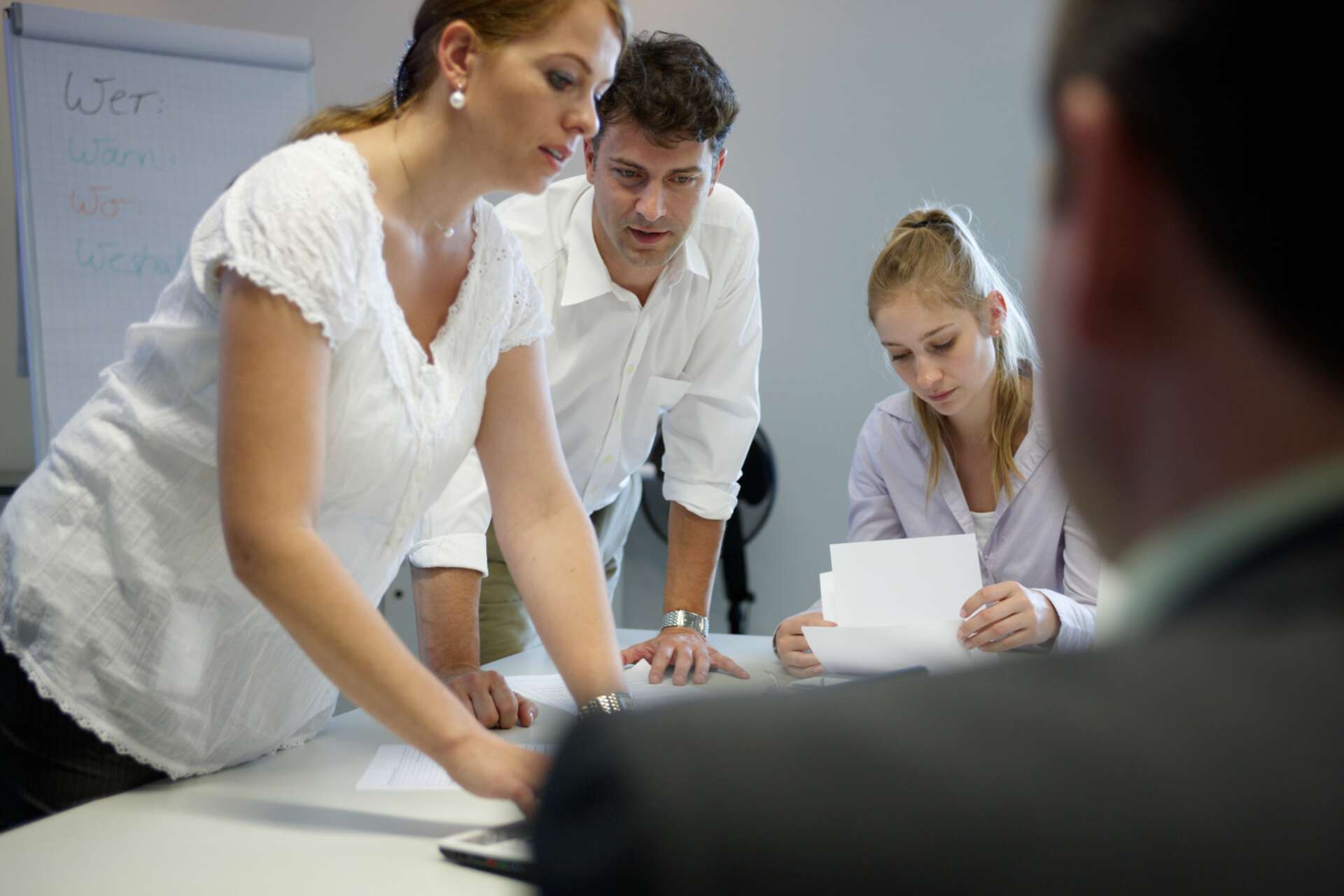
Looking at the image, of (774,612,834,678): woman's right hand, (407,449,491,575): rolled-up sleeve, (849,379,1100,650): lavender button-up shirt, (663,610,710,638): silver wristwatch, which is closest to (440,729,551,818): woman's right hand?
(407,449,491,575): rolled-up sleeve

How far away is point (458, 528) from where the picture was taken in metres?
1.72

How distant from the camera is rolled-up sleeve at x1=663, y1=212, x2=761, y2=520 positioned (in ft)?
6.98

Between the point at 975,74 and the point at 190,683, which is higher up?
the point at 975,74

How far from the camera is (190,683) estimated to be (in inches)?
44.4

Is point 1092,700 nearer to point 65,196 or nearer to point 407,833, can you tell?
point 407,833

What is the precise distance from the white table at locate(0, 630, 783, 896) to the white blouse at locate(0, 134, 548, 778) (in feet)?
0.25

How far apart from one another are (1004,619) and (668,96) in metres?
0.94

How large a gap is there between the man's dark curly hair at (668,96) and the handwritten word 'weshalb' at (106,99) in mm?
1481

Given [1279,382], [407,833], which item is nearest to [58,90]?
[407,833]

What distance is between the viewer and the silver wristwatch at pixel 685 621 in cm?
193

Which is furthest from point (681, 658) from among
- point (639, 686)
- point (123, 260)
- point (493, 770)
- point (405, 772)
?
A: point (123, 260)

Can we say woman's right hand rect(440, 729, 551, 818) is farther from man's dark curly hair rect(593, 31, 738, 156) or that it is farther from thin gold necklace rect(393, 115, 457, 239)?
man's dark curly hair rect(593, 31, 738, 156)

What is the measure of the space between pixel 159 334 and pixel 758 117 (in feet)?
8.89

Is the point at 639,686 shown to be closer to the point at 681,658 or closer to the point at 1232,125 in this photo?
the point at 681,658
